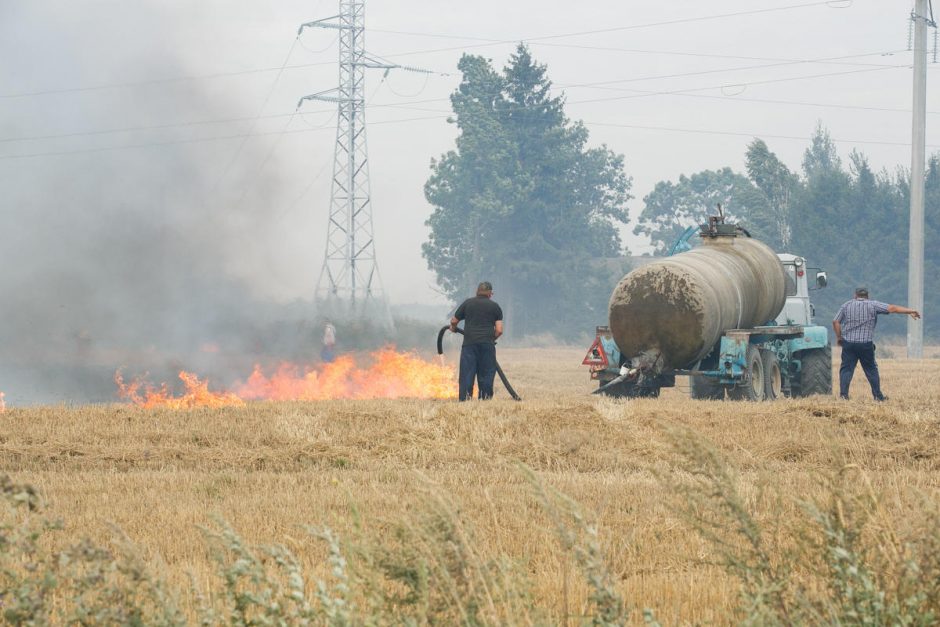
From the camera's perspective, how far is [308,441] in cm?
1364

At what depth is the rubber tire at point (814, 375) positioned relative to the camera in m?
22.7

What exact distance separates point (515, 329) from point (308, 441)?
61.4 meters

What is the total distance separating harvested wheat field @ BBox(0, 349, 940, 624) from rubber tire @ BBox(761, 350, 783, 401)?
2.26m

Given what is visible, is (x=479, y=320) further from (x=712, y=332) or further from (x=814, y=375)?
(x=814, y=375)

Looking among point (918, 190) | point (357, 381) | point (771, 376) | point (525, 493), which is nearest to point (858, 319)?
point (771, 376)

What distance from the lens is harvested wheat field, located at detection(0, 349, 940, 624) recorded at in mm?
4832

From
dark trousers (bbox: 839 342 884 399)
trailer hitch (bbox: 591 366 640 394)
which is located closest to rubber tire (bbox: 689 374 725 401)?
trailer hitch (bbox: 591 366 640 394)

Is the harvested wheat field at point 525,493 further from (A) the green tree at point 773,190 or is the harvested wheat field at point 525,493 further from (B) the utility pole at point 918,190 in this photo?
(A) the green tree at point 773,190

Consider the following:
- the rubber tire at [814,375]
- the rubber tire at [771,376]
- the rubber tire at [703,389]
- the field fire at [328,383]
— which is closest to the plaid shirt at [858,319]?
the rubber tire at [771,376]

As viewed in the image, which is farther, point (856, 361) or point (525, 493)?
point (856, 361)

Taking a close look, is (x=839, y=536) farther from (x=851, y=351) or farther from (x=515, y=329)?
(x=515, y=329)

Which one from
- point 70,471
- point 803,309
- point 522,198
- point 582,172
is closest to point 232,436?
point 70,471

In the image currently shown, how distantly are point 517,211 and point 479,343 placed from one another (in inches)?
2207

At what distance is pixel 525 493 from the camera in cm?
1006
